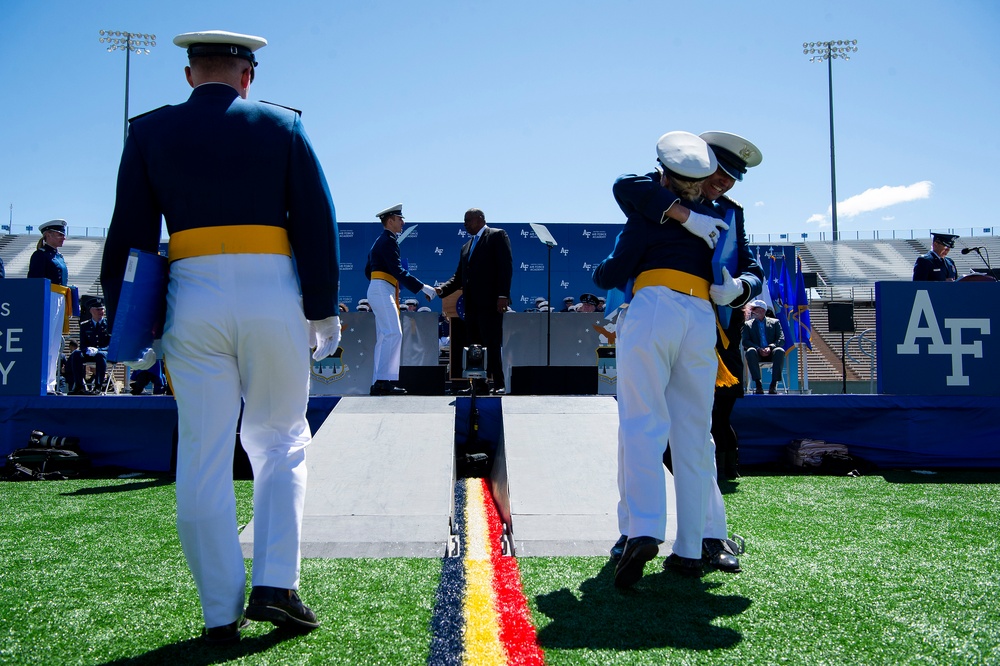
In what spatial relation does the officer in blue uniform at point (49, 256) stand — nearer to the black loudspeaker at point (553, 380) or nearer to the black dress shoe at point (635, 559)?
the black loudspeaker at point (553, 380)

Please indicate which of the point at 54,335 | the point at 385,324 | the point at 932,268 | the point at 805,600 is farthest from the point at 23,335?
the point at 932,268

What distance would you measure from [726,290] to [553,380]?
507cm

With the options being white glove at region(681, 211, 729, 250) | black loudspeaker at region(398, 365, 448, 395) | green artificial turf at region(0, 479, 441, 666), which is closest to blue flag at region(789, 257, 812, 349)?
black loudspeaker at region(398, 365, 448, 395)

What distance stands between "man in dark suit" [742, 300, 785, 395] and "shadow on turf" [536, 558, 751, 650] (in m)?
10.2

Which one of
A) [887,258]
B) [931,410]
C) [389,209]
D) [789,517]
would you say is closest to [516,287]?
[389,209]

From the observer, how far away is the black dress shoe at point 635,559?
120 inches

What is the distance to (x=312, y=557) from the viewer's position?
143 inches

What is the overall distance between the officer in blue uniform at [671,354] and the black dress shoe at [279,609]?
136 cm

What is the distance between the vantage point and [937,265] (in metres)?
10.6

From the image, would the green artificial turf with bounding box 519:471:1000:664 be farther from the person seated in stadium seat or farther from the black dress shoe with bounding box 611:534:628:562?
the person seated in stadium seat

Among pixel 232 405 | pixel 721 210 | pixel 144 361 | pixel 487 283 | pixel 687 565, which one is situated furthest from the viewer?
pixel 487 283

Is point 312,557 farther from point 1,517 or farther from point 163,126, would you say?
point 1,517

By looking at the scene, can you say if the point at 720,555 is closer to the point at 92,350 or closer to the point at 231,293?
the point at 231,293

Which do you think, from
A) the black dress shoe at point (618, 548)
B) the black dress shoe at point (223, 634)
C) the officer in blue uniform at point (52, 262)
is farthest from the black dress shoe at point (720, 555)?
the officer in blue uniform at point (52, 262)
